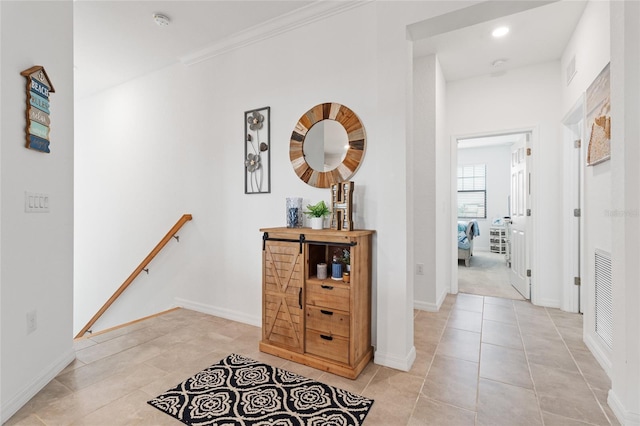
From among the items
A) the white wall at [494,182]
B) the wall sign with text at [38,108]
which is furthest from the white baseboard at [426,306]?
the white wall at [494,182]

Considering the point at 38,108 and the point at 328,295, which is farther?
the point at 328,295

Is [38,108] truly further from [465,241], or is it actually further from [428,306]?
[465,241]

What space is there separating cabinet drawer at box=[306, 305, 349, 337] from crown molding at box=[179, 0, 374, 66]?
2.33m

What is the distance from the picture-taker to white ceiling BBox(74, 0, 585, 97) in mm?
2549

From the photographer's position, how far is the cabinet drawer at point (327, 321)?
2033mm

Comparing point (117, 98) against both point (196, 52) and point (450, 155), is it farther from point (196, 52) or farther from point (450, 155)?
point (450, 155)

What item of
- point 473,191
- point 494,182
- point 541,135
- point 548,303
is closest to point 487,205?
point 473,191

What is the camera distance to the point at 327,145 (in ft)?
8.18

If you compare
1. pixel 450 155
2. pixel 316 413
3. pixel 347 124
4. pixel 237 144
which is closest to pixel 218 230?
pixel 237 144

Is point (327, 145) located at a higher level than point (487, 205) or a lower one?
higher

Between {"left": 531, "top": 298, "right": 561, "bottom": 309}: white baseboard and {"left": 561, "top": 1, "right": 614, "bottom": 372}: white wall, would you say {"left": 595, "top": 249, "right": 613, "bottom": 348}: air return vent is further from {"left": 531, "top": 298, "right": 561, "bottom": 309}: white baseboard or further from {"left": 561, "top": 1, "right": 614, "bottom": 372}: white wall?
{"left": 531, "top": 298, "right": 561, "bottom": 309}: white baseboard

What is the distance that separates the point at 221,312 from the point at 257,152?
1.73 meters

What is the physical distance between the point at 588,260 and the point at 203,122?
3870 millimetres

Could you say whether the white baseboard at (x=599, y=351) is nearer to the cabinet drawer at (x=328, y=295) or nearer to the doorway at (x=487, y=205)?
the cabinet drawer at (x=328, y=295)
